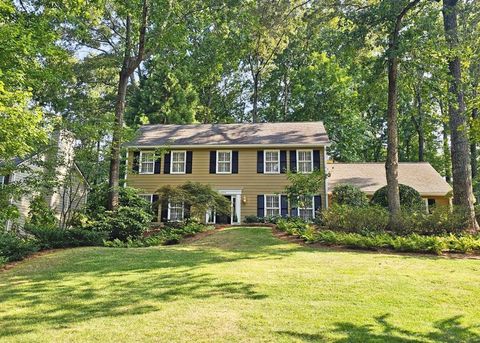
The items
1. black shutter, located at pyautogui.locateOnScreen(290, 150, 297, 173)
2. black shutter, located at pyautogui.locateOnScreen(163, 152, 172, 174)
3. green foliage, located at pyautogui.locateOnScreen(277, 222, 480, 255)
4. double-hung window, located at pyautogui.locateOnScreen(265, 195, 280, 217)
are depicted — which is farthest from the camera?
black shutter, located at pyautogui.locateOnScreen(163, 152, 172, 174)

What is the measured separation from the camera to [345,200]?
18391mm

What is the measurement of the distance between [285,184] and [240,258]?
10.0 metres

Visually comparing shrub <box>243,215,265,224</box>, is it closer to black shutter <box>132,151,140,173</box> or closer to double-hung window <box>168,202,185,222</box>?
double-hung window <box>168,202,185,222</box>

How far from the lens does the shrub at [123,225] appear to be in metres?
13.5

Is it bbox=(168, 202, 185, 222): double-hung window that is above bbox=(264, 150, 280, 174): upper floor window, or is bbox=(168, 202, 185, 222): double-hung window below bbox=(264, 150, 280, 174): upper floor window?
below

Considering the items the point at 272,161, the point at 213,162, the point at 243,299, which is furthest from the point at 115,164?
the point at 243,299

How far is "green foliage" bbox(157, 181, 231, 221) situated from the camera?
51.4ft

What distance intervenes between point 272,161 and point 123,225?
8846mm

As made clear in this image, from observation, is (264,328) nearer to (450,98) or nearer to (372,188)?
(450,98)

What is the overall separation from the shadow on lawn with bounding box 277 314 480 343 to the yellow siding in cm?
1383

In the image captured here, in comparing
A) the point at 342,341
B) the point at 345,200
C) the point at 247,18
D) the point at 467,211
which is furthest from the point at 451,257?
the point at 247,18

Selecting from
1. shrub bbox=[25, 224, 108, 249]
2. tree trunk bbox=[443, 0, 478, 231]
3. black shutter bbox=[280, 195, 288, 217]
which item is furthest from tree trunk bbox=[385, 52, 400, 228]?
shrub bbox=[25, 224, 108, 249]

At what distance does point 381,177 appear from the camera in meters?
22.0

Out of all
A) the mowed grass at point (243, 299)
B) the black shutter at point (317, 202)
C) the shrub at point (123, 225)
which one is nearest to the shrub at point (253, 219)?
the black shutter at point (317, 202)
